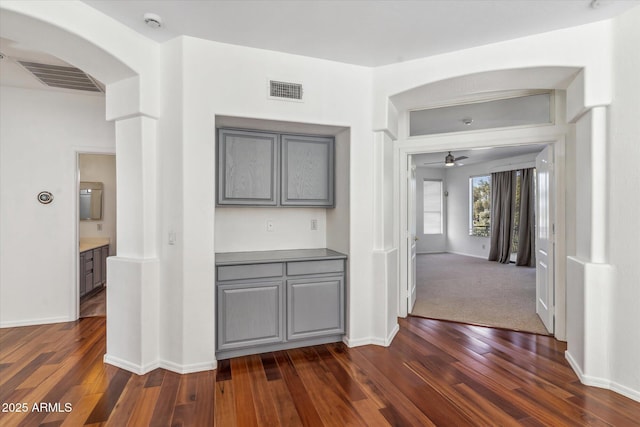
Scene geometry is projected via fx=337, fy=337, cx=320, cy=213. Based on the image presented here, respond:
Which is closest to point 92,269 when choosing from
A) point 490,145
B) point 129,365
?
point 129,365

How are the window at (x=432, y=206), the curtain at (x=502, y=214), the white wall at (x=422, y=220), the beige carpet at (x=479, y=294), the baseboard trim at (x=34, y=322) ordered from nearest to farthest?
the baseboard trim at (x=34, y=322) → the beige carpet at (x=479, y=294) → the curtain at (x=502, y=214) → the white wall at (x=422, y=220) → the window at (x=432, y=206)

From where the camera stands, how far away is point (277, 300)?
309cm

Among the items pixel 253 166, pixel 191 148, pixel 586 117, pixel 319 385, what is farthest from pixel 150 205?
pixel 586 117

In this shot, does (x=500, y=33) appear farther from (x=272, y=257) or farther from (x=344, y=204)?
(x=272, y=257)

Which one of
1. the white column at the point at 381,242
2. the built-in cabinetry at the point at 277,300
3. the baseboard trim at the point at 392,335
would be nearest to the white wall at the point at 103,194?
the built-in cabinetry at the point at 277,300

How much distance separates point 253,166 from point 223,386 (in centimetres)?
187

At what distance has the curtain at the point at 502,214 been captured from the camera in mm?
8281

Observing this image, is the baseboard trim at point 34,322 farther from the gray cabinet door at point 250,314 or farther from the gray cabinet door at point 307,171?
the gray cabinet door at point 307,171

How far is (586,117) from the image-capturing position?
106 inches

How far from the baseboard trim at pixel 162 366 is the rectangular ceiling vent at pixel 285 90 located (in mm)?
2362

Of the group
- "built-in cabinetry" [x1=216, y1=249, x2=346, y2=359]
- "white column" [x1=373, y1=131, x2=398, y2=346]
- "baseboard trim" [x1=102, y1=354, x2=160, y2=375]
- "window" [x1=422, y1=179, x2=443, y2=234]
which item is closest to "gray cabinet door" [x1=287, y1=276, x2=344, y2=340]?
"built-in cabinetry" [x1=216, y1=249, x2=346, y2=359]

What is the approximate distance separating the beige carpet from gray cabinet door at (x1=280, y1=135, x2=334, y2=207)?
213cm

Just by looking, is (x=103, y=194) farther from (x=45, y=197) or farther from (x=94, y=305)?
(x=94, y=305)

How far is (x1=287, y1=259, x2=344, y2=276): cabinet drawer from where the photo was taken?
10.3 ft
